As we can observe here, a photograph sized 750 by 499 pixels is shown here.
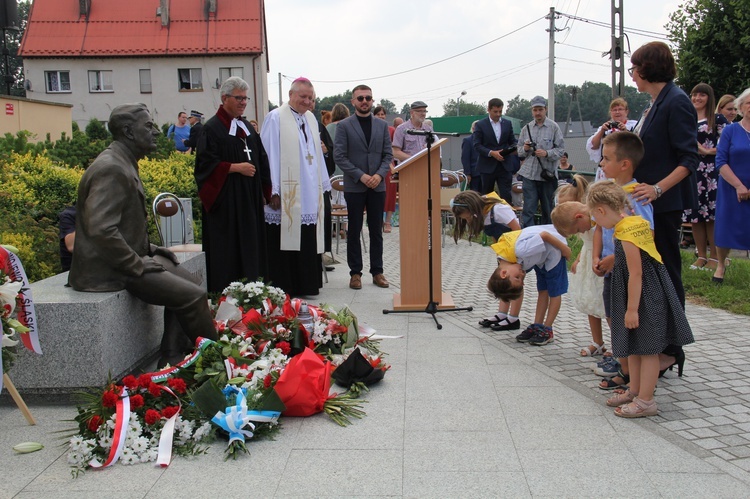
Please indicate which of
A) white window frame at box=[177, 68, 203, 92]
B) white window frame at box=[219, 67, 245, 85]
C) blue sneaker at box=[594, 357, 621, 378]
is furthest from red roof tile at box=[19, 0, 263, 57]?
blue sneaker at box=[594, 357, 621, 378]

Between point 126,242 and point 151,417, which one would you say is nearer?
point 151,417

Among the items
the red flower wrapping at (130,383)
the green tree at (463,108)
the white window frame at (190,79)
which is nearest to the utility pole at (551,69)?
the white window frame at (190,79)

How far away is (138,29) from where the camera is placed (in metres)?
44.6

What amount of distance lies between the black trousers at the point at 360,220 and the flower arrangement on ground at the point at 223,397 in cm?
307

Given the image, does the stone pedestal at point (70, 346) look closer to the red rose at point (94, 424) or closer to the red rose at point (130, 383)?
the red rose at point (130, 383)

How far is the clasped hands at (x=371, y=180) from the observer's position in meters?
8.05

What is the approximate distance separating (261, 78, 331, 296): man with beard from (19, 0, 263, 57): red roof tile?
36.6 meters

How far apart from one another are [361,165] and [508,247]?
2894mm

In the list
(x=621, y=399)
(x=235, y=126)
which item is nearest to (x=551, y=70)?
(x=235, y=126)

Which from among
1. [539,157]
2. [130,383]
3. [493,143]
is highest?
[493,143]

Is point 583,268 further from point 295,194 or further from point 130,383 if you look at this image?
point 295,194

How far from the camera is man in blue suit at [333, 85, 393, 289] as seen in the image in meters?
8.17

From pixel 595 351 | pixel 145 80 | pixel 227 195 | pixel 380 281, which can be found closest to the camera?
pixel 595 351

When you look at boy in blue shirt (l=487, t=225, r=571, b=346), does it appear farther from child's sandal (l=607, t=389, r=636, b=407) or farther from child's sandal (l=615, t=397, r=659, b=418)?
child's sandal (l=615, t=397, r=659, b=418)
